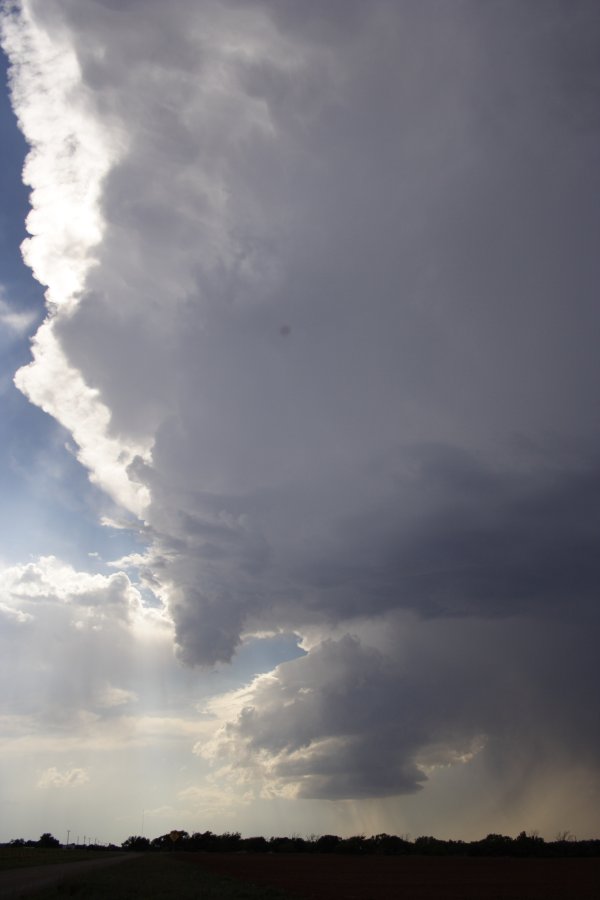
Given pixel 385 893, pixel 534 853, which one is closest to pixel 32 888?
pixel 385 893

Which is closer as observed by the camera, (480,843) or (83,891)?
(83,891)

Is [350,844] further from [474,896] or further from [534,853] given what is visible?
[474,896]

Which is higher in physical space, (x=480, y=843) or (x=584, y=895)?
(x=584, y=895)

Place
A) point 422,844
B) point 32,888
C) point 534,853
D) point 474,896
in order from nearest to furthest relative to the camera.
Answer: point 474,896 → point 32,888 → point 534,853 → point 422,844

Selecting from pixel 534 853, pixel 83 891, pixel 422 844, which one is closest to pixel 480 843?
pixel 534 853

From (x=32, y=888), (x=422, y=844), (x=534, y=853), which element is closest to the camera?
(x=32, y=888)

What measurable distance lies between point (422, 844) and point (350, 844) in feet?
79.9

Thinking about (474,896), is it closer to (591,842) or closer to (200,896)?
(200,896)

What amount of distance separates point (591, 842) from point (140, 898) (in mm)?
163546

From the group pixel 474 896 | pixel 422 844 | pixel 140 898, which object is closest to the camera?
pixel 140 898

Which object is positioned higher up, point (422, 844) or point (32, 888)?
point (32, 888)

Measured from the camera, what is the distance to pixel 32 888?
48406mm

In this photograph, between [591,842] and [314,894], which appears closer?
[314,894]

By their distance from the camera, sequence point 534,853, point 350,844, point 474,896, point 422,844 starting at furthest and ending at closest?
point 350,844 → point 422,844 → point 534,853 → point 474,896
